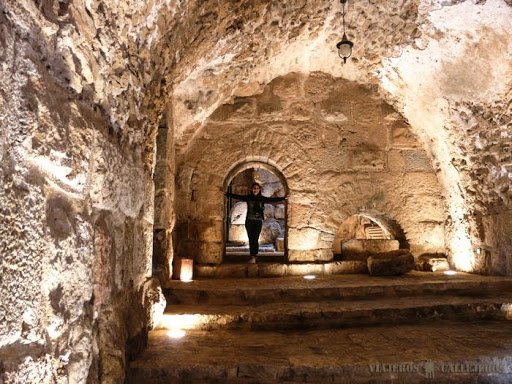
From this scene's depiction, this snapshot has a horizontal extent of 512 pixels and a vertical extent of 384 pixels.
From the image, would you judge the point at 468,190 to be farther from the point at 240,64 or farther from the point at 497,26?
the point at 240,64

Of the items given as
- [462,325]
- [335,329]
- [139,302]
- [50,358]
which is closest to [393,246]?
[462,325]

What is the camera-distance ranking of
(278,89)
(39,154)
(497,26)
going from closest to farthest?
1. (39,154)
2. (497,26)
3. (278,89)

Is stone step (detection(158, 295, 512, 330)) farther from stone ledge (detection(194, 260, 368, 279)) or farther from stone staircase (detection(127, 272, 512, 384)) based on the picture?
stone ledge (detection(194, 260, 368, 279))

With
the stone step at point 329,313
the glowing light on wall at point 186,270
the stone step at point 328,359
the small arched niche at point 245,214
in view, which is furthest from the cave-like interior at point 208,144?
the small arched niche at point 245,214

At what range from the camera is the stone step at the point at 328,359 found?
222cm

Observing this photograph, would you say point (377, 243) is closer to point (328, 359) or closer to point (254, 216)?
point (254, 216)

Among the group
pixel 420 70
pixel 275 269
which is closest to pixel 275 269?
pixel 275 269

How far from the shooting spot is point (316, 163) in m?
5.35

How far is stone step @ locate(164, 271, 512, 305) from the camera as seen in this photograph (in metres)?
Result: 3.66

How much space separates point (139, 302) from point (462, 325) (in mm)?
2620

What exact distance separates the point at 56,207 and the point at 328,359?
73.4 inches

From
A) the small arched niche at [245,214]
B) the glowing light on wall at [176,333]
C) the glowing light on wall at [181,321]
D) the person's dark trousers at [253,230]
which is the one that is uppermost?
the small arched niche at [245,214]

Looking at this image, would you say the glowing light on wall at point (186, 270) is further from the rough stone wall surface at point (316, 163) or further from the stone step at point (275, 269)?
the rough stone wall surface at point (316, 163)

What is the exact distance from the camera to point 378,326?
3.18 m
